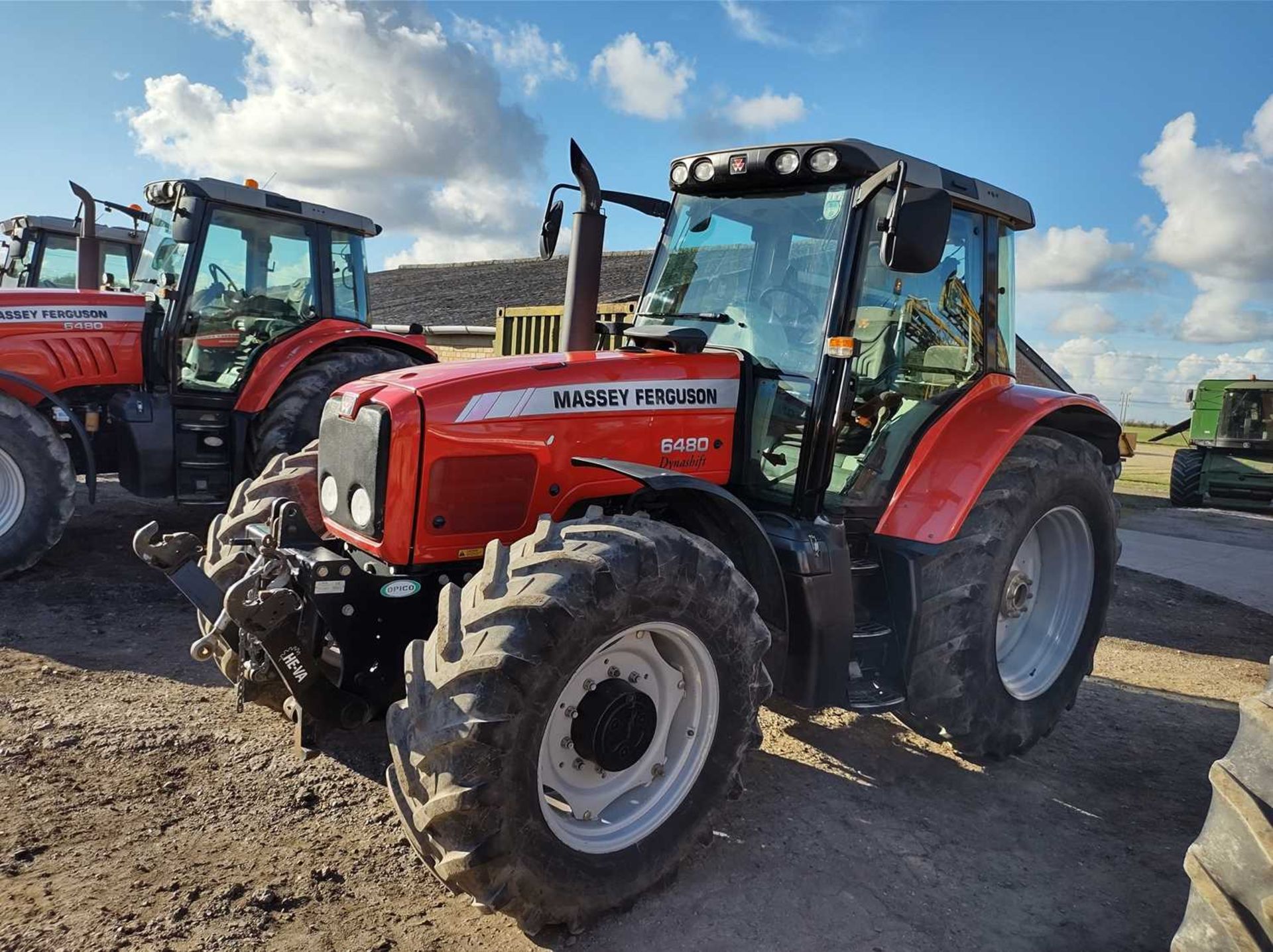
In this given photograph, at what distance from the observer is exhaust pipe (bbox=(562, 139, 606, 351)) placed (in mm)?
3545

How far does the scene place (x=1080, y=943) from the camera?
2715 mm

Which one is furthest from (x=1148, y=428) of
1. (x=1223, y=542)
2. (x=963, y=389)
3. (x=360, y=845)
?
(x=360, y=845)

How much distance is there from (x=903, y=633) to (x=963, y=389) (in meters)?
1.18

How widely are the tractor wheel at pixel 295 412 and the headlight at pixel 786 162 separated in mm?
4076

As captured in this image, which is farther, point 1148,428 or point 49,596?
point 1148,428

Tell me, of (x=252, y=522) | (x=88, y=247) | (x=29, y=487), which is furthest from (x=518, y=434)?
(x=88, y=247)

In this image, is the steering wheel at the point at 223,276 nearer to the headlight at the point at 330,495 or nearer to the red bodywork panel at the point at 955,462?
the headlight at the point at 330,495

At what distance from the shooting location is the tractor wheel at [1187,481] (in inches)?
551

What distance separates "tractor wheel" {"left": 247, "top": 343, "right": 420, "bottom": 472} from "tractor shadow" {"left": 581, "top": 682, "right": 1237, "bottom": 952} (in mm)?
4219

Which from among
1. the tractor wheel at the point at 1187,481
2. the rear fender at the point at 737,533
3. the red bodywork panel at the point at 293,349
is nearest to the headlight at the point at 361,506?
the rear fender at the point at 737,533

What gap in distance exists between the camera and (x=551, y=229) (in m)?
3.91

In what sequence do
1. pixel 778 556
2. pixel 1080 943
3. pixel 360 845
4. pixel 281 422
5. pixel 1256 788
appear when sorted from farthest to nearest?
pixel 281 422, pixel 778 556, pixel 360 845, pixel 1080 943, pixel 1256 788

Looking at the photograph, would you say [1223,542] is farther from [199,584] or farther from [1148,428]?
[1148,428]

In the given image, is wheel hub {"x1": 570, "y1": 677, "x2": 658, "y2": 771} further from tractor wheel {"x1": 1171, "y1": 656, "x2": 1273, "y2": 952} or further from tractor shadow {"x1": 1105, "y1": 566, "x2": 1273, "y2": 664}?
tractor shadow {"x1": 1105, "y1": 566, "x2": 1273, "y2": 664}
